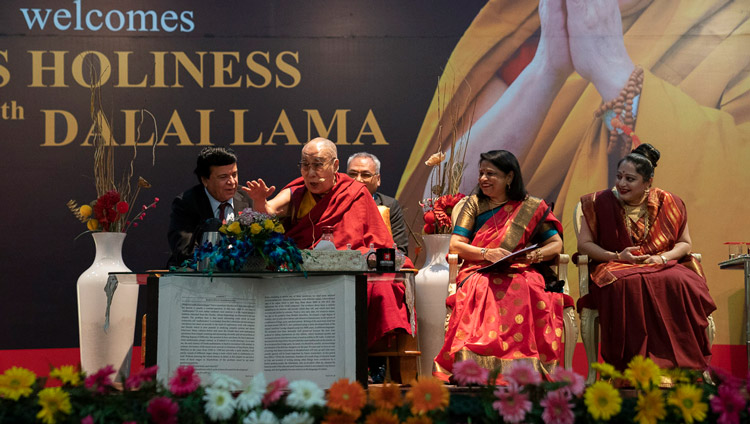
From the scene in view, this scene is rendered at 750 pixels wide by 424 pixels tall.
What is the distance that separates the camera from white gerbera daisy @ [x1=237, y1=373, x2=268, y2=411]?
8.54ft

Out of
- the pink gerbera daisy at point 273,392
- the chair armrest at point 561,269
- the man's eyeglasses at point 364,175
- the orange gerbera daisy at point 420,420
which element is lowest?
the orange gerbera daisy at point 420,420

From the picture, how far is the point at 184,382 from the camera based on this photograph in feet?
8.82

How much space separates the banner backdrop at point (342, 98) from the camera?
543 cm

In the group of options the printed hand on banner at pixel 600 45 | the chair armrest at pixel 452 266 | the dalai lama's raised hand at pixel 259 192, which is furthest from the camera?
the printed hand on banner at pixel 600 45

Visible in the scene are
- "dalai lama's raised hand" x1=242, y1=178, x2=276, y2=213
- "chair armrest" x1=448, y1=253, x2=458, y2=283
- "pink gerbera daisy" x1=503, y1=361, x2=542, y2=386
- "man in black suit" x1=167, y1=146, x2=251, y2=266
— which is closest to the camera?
"pink gerbera daisy" x1=503, y1=361, x2=542, y2=386

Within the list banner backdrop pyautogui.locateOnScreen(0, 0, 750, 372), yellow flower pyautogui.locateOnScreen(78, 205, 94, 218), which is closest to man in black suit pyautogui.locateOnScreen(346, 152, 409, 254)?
banner backdrop pyautogui.locateOnScreen(0, 0, 750, 372)

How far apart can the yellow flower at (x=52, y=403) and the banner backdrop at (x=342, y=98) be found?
2902 mm

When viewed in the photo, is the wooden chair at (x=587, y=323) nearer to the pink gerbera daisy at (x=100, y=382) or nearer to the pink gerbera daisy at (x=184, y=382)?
the pink gerbera daisy at (x=184, y=382)

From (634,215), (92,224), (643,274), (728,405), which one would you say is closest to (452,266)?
(643,274)

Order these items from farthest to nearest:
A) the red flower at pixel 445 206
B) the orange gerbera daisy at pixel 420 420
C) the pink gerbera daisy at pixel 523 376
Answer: the red flower at pixel 445 206 → the pink gerbera daisy at pixel 523 376 → the orange gerbera daisy at pixel 420 420

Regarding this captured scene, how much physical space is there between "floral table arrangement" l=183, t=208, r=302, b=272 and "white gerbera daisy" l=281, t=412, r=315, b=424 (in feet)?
2.73

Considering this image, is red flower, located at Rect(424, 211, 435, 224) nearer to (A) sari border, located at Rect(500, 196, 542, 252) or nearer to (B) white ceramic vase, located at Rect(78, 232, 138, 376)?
(A) sari border, located at Rect(500, 196, 542, 252)

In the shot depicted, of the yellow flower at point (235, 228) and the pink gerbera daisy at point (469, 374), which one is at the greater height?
the yellow flower at point (235, 228)

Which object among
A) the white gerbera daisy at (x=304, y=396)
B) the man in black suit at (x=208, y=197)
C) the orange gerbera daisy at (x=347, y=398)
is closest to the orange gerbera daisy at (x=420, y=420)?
the orange gerbera daisy at (x=347, y=398)
